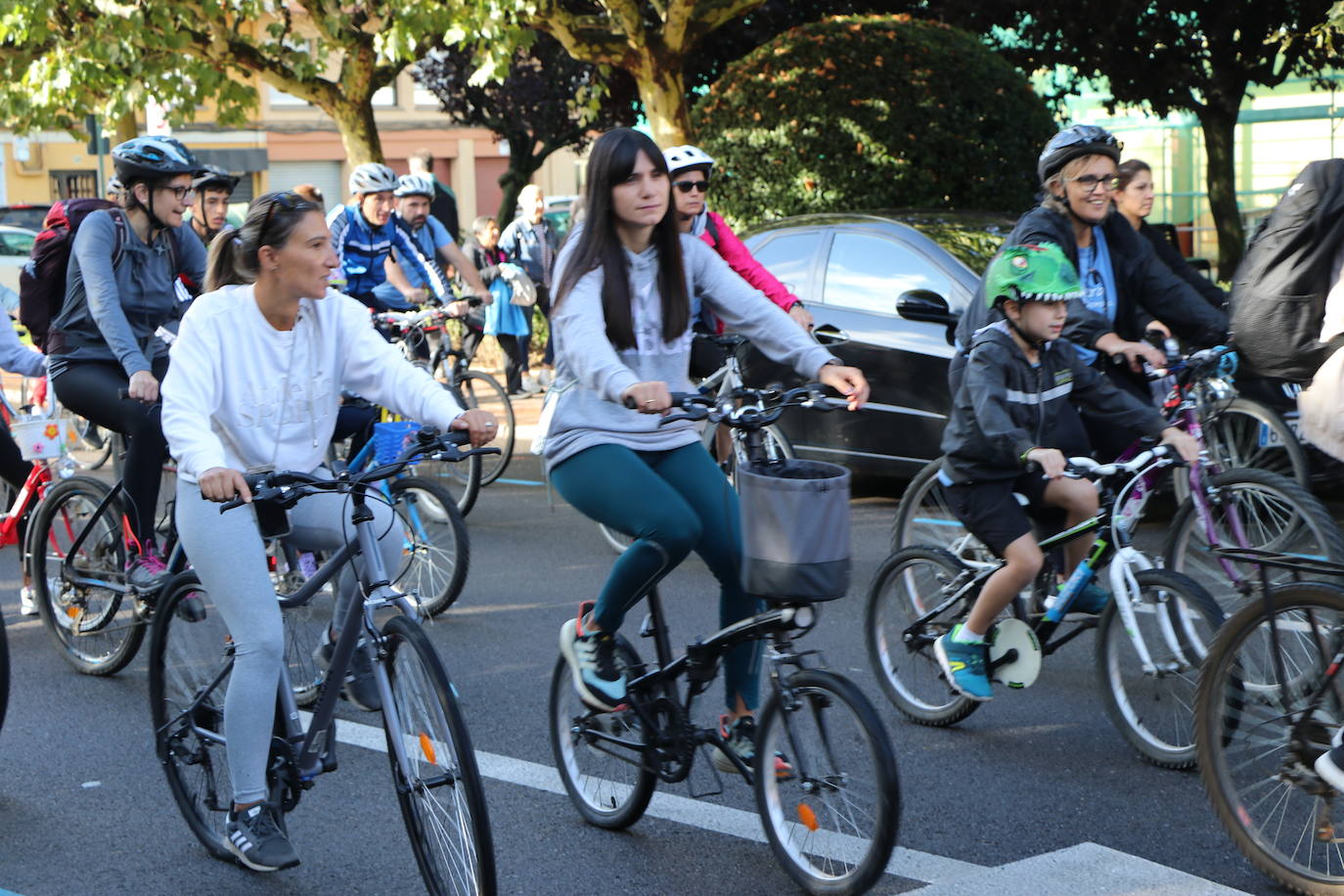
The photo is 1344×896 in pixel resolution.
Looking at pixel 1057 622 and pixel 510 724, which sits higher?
pixel 1057 622

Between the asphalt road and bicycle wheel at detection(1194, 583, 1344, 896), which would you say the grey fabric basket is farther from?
bicycle wheel at detection(1194, 583, 1344, 896)

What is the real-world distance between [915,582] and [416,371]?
2006 mm

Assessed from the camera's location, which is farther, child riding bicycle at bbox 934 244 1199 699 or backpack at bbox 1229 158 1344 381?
child riding bicycle at bbox 934 244 1199 699

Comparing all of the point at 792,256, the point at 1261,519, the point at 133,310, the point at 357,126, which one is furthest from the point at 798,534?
the point at 357,126

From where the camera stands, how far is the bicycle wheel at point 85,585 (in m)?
6.49

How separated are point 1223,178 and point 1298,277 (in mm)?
19113

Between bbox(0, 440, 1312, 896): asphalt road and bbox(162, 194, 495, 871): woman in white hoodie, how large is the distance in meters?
0.45

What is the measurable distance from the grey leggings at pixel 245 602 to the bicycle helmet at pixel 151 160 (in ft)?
8.39

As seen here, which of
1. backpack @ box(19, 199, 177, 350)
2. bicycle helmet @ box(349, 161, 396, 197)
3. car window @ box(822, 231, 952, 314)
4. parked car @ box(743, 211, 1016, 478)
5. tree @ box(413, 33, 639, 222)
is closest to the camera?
backpack @ box(19, 199, 177, 350)

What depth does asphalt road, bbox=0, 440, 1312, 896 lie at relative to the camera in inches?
173

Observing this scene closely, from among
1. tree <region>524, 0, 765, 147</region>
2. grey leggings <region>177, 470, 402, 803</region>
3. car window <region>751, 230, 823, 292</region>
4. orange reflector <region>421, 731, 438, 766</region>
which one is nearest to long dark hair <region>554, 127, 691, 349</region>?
grey leggings <region>177, 470, 402, 803</region>

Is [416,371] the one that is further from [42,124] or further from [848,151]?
[42,124]

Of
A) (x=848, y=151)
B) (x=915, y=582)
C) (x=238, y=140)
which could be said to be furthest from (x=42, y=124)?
(x=238, y=140)

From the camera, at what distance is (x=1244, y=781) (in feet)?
13.3
